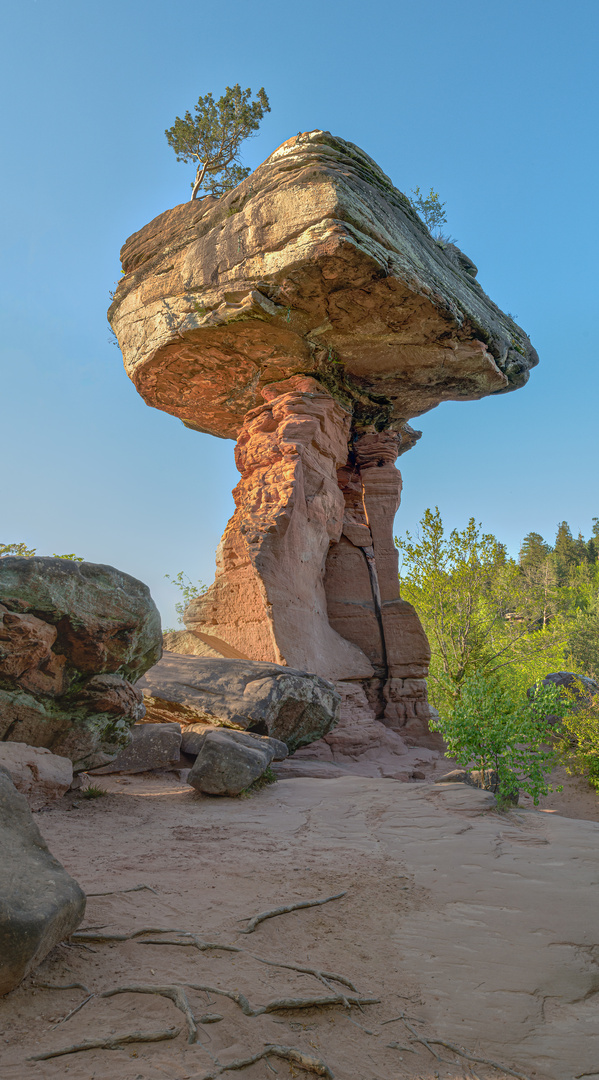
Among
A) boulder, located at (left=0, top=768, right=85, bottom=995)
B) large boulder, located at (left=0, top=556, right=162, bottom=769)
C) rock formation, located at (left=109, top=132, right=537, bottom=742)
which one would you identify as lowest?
boulder, located at (left=0, top=768, right=85, bottom=995)

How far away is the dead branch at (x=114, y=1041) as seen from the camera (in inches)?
69.7

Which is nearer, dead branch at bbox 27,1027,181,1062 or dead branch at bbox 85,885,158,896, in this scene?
dead branch at bbox 27,1027,181,1062

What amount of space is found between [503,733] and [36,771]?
189 inches

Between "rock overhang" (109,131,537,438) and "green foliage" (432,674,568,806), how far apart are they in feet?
23.7

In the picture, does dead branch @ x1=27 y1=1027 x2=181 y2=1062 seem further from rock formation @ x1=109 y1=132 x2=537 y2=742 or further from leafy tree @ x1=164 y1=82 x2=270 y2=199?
leafy tree @ x1=164 y1=82 x2=270 y2=199

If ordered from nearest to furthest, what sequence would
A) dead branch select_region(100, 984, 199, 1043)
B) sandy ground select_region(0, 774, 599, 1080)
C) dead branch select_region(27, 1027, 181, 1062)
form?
dead branch select_region(27, 1027, 181, 1062) → sandy ground select_region(0, 774, 599, 1080) → dead branch select_region(100, 984, 199, 1043)

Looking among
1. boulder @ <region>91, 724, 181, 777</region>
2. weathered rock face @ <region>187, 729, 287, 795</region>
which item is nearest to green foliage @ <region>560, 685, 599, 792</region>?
weathered rock face @ <region>187, 729, 287, 795</region>

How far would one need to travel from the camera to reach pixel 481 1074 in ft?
6.58

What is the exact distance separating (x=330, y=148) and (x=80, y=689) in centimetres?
995

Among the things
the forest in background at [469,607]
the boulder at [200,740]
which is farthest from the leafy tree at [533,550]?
the boulder at [200,740]

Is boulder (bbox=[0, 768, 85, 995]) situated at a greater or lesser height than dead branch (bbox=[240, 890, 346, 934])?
greater

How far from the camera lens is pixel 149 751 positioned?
7.04 metres

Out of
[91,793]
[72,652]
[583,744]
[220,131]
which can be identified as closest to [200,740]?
[91,793]

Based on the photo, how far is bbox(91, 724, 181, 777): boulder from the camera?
695 cm
